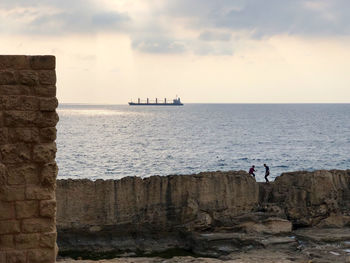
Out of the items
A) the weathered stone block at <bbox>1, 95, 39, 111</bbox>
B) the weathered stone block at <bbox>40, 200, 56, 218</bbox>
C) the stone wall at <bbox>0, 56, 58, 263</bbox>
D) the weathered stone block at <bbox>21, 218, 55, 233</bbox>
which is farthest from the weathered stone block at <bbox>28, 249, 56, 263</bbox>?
the weathered stone block at <bbox>1, 95, 39, 111</bbox>

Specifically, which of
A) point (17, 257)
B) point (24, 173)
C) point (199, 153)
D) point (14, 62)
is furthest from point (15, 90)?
point (199, 153)

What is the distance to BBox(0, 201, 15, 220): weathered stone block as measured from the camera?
21.7ft

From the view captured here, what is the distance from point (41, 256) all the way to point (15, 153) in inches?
59.7

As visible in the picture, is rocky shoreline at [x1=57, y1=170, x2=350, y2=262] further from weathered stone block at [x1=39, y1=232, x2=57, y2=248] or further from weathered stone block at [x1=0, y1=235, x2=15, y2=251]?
weathered stone block at [x1=0, y1=235, x2=15, y2=251]

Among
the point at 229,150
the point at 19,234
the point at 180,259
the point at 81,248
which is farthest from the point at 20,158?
the point at 229,150

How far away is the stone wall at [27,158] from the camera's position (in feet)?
21.5

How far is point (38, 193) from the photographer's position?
263 inches

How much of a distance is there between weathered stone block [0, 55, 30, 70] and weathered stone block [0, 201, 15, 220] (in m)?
1.92

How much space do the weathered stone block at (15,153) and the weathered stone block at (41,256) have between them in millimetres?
1318

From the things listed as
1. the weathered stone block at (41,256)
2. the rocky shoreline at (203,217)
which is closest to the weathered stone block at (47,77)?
the weathered stone block at (41,256)

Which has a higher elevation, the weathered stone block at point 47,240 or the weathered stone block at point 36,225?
the weathered stone block at point 36,225

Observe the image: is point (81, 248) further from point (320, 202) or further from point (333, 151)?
point (333, 151)

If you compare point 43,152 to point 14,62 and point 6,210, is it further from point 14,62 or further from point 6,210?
point 14,62

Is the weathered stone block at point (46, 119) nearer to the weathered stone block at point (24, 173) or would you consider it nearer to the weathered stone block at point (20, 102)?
the weathered stone block at point (20, 102)
